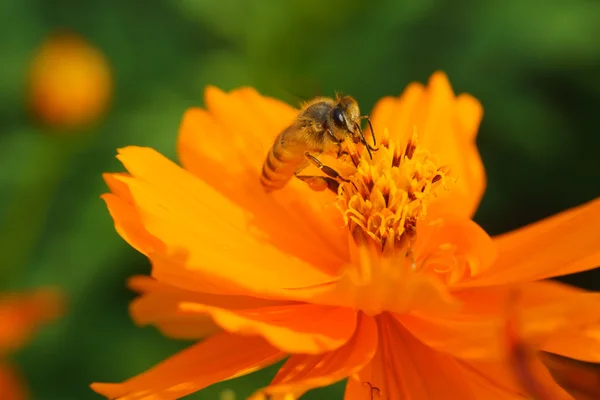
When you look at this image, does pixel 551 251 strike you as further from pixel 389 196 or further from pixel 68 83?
pixel 68 83

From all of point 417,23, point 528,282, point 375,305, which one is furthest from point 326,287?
point 417,23

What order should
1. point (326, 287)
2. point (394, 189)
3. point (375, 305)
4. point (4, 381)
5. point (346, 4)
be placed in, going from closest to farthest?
point (375, 305) < point (326, 287) < point (394, 189) < point (4, 381) < point (346, 4)

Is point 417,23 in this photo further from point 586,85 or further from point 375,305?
point 375,305

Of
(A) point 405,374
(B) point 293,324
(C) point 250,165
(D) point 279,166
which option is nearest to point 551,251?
(A) point 405,374

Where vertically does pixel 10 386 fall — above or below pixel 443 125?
below

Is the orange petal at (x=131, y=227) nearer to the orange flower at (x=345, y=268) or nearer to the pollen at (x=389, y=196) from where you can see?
the orange flower at (x=345, y=268)

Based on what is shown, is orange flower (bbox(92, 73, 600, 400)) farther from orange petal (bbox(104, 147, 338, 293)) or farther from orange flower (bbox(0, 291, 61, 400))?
orange flower (bbox(0, 291, 61, 400))
